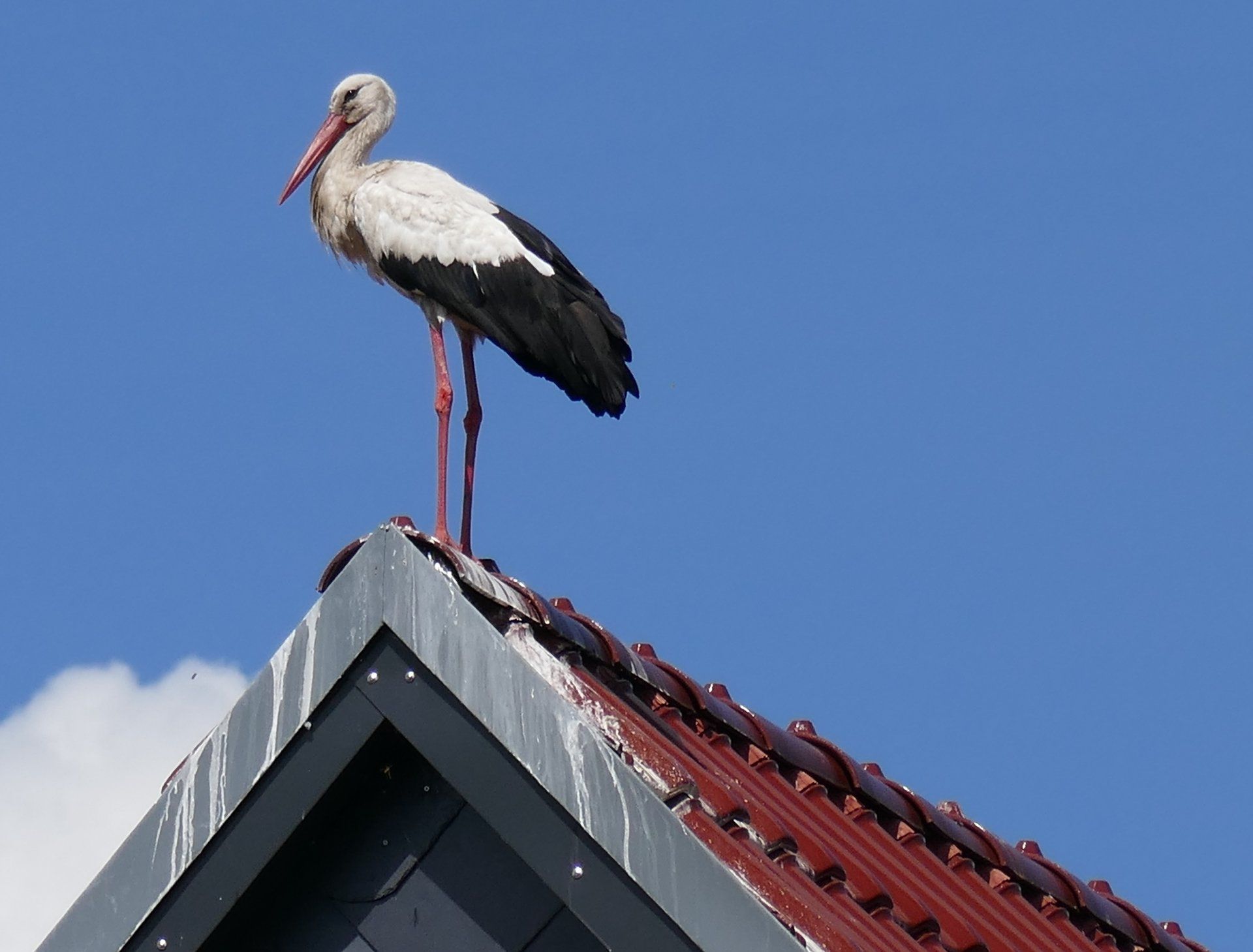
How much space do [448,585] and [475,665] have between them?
0.43 feet

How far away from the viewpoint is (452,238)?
344 inches

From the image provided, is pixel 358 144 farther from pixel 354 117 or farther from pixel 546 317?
pixel 546 317

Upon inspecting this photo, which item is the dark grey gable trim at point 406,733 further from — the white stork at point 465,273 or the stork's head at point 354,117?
the stork's head at point 354,117

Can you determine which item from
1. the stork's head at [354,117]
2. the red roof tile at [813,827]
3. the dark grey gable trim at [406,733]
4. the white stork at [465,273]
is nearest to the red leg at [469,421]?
the white stork at [465,273]

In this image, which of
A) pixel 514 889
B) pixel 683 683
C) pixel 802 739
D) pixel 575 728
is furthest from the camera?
pixel 802 739

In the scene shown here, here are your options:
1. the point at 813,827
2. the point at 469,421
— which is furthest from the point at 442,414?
the point at 813,827

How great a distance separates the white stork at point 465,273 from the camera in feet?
27.1

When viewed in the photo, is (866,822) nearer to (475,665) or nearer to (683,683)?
(683,683)

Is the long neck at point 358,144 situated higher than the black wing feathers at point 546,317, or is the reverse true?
the long neck at point 358,144

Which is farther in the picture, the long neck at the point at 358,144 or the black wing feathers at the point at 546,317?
the long neck at the point at 358,144

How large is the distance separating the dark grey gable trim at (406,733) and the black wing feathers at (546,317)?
498cm

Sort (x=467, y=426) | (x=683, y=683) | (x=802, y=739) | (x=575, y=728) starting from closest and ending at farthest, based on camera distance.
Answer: (x=575, y=728) < (x=683, y=683) < (x=802, y=739) < (x=467, y=426)

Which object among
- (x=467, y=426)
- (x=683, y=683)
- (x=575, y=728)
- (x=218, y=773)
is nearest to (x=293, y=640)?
(x=218, y=773)

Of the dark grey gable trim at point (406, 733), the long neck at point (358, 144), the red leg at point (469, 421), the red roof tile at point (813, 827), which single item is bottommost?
the dark grey gable trim at point (406, 733)
